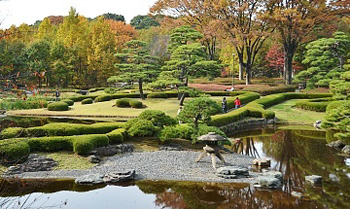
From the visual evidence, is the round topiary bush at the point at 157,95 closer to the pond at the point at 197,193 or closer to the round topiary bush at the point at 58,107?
the round topiary bush at the point at 58,107

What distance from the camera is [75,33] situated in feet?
158

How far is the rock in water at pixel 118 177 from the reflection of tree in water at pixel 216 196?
56 centimetres

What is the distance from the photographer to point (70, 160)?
1283 centimetres

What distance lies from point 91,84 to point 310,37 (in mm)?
28999

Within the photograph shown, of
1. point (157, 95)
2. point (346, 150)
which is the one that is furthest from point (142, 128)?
point (157, 95)

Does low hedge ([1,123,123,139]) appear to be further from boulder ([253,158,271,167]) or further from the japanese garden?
boulder ([253,158,271,167])

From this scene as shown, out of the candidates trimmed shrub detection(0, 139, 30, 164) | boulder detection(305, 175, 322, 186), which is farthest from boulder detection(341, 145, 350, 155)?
trimmed shrub detection(0, 139, 30, 164)

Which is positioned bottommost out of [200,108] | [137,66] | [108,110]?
[108,110]

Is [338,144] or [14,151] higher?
[14,151]

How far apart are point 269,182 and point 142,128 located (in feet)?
23.3

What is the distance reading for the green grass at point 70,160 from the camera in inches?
490

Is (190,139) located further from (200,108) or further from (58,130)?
(58,130)

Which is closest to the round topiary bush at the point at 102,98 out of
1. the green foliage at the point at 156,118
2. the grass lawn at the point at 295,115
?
the grass lawn at the point at 295,115

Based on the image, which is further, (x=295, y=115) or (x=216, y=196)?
(x=295, y=115)
